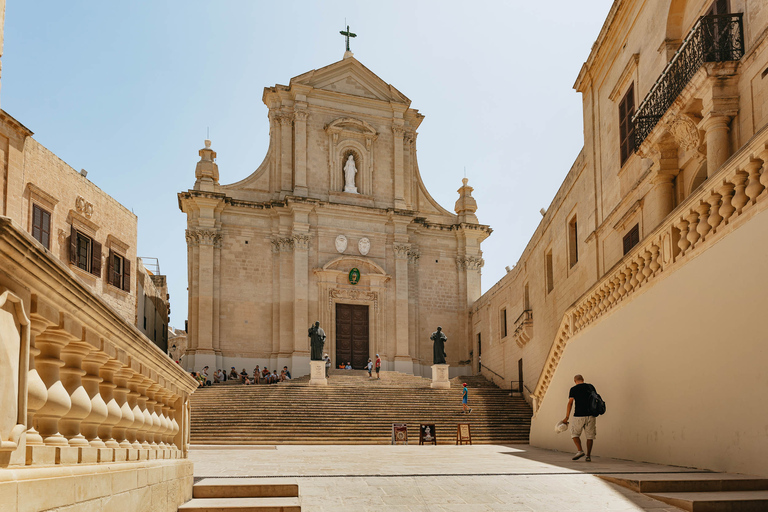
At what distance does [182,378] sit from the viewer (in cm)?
654

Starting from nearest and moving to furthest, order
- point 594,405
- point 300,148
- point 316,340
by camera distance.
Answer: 1. point 594,405
2. point 316,340
3. point 300,148

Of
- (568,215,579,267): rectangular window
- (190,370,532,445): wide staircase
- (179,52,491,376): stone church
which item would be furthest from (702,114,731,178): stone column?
(179,52,491,376): stone church

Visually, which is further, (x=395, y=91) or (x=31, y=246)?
(x=395, y=91)

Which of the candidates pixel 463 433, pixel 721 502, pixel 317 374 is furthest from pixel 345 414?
pixel 721 502

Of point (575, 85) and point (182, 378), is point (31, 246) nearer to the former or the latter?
point (182, 378)

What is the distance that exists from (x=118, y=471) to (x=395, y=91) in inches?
1408

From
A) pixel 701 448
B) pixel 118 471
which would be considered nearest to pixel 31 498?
pixel 118 471

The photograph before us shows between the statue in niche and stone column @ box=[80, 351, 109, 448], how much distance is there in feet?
109

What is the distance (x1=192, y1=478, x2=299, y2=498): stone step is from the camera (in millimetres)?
→ 6359

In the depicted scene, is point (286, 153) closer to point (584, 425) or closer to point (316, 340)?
point (316, 340)

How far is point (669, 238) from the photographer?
29.2 ft

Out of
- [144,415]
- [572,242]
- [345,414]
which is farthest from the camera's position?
[345,414]

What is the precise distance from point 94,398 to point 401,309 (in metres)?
32.4

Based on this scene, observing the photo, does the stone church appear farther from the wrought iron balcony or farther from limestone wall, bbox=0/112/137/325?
the wrought iron balcony
